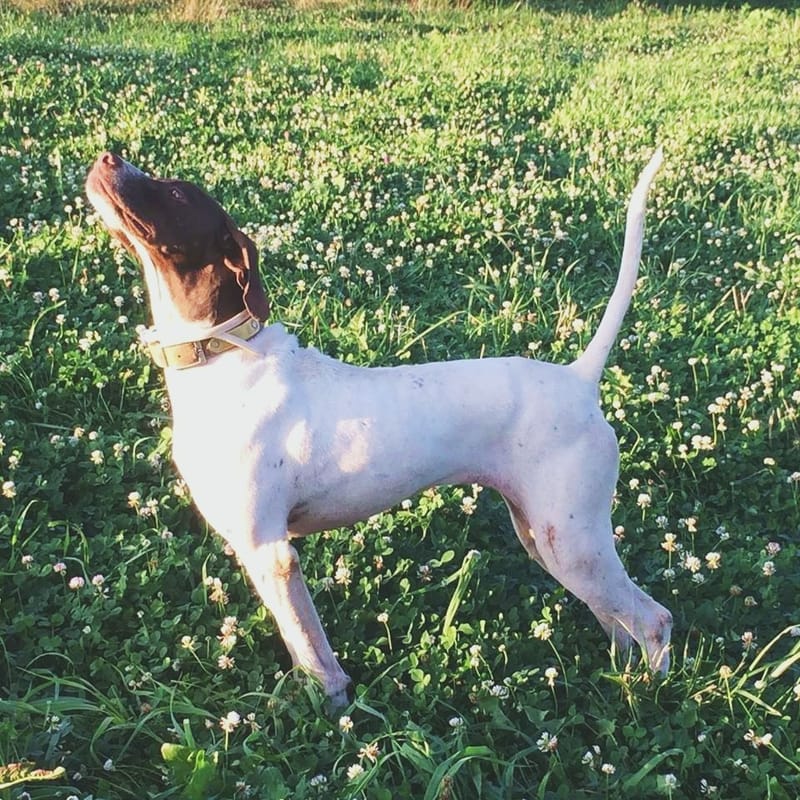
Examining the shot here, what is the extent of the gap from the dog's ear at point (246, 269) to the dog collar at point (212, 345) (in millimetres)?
47

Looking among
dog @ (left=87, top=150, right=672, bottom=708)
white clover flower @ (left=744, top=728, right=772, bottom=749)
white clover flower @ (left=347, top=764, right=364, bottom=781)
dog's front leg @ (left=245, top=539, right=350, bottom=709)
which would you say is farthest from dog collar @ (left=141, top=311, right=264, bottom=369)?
white clover flower @ (left=744, top=728, right=772, bottom=749)

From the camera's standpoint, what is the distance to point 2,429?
14.0 ft

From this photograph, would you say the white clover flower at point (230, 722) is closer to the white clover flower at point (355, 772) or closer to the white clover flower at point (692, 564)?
the white clover flower at point (355, 772)

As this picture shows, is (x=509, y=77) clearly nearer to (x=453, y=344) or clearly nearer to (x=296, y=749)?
(x=453, y=344)

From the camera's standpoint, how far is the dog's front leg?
291cm

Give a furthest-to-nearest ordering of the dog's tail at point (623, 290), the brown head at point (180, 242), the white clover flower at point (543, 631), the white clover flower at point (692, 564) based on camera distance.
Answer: the white clover flower at point (692, 564) < the white clover flower at point (543, 631) < the dog's tail at point (623, 290) < the brown head at point (180, 242)

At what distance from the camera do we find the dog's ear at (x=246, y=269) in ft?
9.20

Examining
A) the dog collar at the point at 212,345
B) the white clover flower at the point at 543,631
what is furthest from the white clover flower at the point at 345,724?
the dog collar at the point at 212,345

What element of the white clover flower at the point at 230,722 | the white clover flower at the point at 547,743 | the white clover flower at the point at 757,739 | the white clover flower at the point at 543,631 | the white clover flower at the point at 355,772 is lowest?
the white clover flower at the point at 757,739

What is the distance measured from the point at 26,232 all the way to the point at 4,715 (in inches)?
161

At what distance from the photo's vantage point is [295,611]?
300 cm

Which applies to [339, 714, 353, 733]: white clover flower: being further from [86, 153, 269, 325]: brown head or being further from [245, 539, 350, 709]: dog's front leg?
[86, 153, 269, 325]: brown head

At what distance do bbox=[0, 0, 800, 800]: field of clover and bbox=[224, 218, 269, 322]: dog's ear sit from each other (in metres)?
1.26

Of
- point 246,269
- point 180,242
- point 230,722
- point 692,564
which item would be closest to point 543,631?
point 692,564
